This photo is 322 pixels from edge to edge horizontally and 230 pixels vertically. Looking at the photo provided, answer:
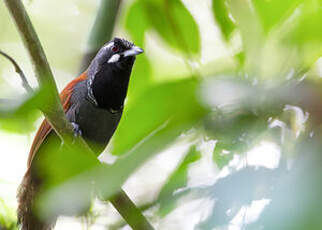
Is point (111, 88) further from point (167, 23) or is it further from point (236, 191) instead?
point (236, 191)

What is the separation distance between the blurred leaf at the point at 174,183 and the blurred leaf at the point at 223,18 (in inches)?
7.0

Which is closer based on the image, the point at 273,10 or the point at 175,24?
the point at 273,10

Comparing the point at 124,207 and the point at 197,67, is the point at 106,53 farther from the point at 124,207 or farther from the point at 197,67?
the point at 197,67

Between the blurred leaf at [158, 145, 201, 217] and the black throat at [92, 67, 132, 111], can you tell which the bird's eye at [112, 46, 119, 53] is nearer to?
the black throat at [92, 67, 132, 111]

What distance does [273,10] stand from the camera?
2.03 ft

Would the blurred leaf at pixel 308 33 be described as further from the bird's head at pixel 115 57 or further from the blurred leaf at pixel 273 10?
the bird's head at pixel 115 57

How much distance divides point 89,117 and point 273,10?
2689mm

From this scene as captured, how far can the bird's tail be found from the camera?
116 inches

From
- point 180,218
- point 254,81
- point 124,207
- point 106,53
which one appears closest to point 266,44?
point 254,81

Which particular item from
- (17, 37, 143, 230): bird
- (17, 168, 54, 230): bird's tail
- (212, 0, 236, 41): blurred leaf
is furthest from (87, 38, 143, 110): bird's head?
(212, 0, 236, 41): blurred leaf

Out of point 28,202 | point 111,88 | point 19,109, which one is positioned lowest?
point 28,202

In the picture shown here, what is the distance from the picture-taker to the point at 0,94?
2.50 ft

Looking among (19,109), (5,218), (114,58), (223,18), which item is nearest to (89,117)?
(114,58)

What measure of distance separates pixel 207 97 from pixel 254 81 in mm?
69
